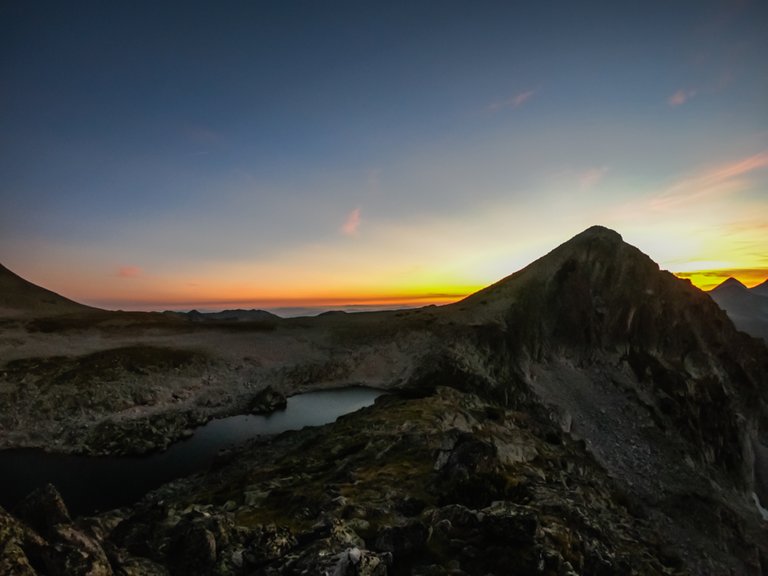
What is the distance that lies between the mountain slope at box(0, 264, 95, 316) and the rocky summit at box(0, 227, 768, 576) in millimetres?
53841

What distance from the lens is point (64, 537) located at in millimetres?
16844

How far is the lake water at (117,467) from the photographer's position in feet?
131

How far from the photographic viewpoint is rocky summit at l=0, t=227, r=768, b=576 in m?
21.2

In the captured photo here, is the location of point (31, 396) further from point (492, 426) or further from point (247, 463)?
point (492, 426)

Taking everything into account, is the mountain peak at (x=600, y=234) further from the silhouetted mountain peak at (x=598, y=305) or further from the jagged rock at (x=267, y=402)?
the jagged rock at (x=267, y=402)

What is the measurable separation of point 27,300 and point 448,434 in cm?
18876

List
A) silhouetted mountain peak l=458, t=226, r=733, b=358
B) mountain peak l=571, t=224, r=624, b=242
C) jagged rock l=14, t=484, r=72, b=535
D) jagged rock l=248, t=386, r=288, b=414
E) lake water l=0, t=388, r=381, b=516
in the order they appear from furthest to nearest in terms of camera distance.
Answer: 1. mountain peak l=571, t=224, r=624, b=242
2. silhouetted mountain peak l=458, t=226, r=733, b=358
3. jagged rock l=248, t=386, r=288, b=414
4. lake water l=0, t=388, r=381, b=516
5. jagged rock l=14, t=484, r=72, b=535

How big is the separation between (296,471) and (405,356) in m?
63.1

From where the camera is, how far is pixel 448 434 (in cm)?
4059

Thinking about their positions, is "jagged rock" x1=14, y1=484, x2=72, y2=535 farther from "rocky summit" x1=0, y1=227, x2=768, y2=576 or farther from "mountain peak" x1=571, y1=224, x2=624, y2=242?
"mountain peak" x1=571, y1=224, x2=624, y2=242

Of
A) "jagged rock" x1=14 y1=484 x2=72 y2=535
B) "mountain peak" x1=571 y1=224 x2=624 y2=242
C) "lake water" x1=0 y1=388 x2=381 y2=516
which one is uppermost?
"mountain peak" x1=571 y1=224 x2=624 y2=242

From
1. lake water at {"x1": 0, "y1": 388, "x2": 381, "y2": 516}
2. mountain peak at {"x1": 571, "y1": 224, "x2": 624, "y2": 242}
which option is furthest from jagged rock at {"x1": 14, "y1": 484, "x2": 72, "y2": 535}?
mountain peak at {"x1": 571, "y1": 224, "x2": 624, "y2": 242}

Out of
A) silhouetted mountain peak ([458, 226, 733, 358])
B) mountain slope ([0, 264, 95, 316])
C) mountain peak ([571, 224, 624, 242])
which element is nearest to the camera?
silhouetted mountain peak ([458, 226, 733, 358])

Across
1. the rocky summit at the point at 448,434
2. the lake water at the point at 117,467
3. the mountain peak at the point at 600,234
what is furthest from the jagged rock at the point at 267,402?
the mountain peak at the point at 600,234
